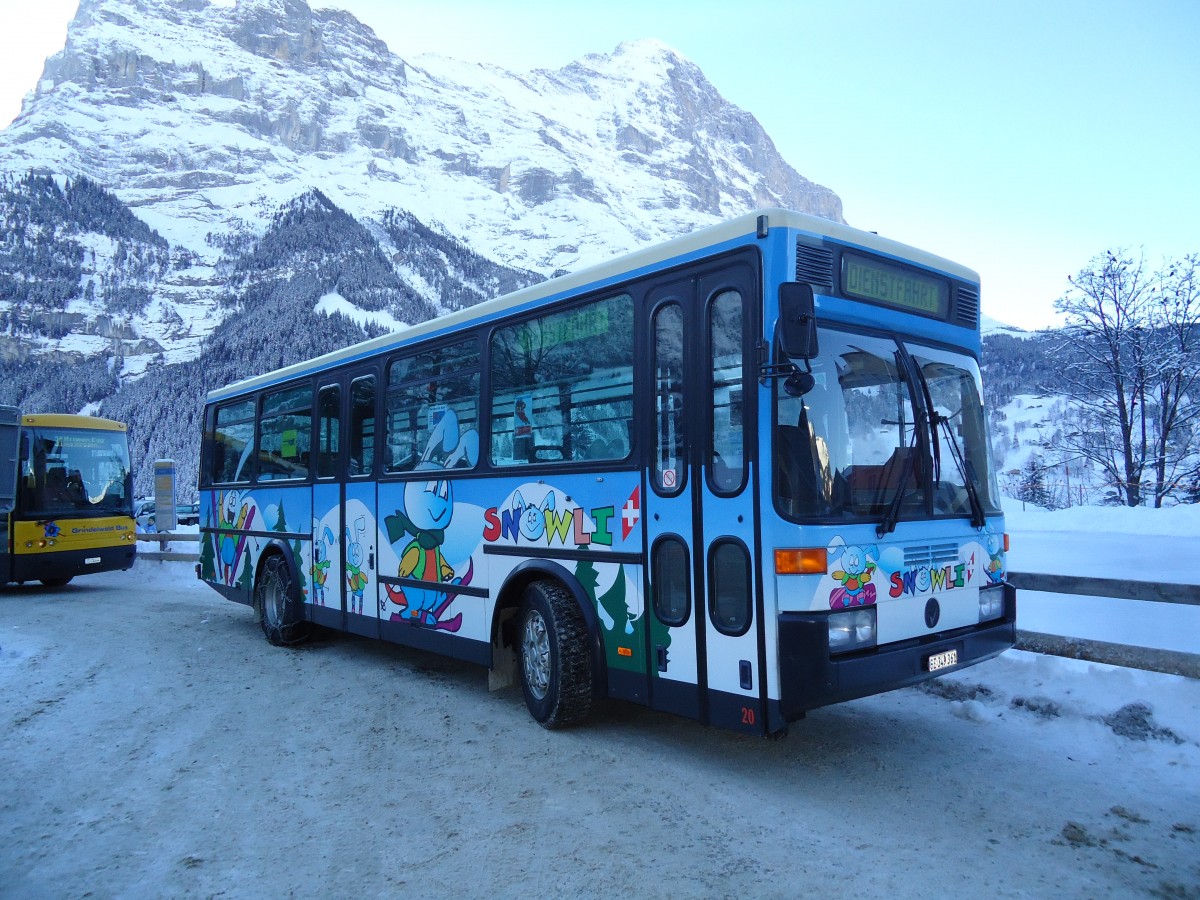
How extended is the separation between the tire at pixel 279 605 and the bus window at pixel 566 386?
4092 mm

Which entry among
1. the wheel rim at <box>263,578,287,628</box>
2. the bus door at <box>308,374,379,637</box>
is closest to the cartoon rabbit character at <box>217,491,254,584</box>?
the wheel rim at <box>263,578,287,628</box>

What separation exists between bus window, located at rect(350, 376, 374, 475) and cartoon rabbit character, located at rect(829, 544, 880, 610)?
4845 mm

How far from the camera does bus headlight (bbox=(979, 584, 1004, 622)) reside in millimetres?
A: 5113

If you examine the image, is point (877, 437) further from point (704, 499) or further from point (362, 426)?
point (362, 426)

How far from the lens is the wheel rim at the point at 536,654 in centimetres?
574

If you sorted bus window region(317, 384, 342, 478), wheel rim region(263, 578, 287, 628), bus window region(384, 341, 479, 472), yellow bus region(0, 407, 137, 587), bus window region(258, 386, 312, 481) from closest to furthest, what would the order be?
bus window region(384, 341, 479, 472)
bus window region(317, 384, 342, 478)
bus window region(258, 386, 312, 481)
wheel rim region(263, 578, 287, 628)
yellow bus region(0, 407, 137, 587)

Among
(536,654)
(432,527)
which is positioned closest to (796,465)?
(536,654)

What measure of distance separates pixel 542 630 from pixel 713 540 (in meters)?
1.74

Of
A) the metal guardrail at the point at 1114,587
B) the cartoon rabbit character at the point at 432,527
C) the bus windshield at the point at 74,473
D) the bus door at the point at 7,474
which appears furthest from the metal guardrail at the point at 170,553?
the metal guardrail at the point at 1114,587

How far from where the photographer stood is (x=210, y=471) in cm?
1137

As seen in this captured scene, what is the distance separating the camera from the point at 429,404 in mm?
7117

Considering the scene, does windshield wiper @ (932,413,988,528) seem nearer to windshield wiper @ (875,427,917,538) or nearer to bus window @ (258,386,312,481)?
windshield wiper @ (875,427,917,538)

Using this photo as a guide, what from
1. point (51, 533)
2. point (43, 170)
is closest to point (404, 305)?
point (43, 170)

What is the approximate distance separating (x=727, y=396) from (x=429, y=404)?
331 cm
